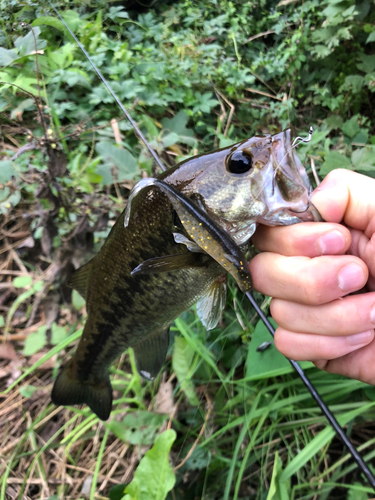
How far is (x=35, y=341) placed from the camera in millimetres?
2234

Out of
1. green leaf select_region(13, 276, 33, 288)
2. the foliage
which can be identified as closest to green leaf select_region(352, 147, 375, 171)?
the foliage

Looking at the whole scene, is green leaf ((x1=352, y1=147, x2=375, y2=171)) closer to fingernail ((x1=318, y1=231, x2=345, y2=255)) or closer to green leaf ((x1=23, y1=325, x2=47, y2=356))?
fingernail ((x1=318, y1=231, x2=345, y2=255))

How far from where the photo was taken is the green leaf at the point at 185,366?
1.84 meters

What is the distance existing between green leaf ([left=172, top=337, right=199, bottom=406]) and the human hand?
754mm

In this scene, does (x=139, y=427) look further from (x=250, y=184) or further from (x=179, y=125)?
(x=179, y=125)

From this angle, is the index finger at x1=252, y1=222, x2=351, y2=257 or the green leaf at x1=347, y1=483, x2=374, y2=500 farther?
the green leaf at x1=347, y1=483, x2=374, y2=500

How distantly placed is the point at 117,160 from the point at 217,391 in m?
1.60

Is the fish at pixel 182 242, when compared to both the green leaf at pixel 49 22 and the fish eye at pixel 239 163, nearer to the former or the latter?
the fish eye at pixel 239 163

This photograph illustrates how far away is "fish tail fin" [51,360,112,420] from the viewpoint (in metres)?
1.62

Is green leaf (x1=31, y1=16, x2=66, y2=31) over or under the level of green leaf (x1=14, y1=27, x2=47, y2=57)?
over

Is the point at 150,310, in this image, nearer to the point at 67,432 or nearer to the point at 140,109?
the point at 67,432

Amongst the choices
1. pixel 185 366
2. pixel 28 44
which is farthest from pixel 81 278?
pixel 28 44

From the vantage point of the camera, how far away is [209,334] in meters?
1.91

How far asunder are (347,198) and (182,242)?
0.61 m
